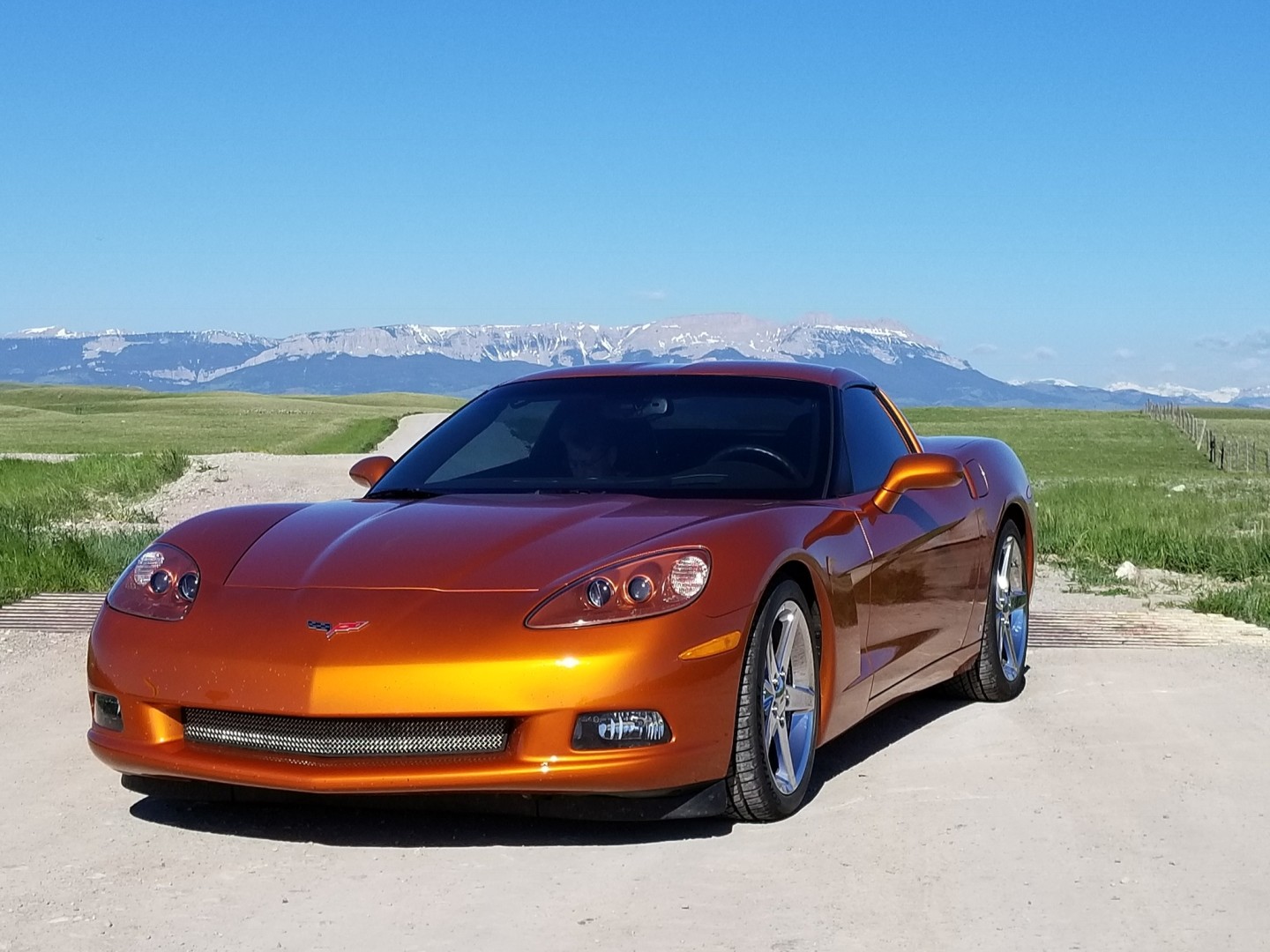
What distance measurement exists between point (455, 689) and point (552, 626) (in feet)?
0.97

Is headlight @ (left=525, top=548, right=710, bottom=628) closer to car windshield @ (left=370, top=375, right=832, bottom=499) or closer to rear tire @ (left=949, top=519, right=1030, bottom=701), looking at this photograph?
car windshield @ (left=370, top=375, right=832, bottom=499)

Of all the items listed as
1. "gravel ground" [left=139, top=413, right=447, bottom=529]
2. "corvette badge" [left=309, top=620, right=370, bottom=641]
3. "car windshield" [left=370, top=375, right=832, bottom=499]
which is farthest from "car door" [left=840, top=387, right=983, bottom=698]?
"gravel ground" [left=139, top=413, right=447, bottom=529]

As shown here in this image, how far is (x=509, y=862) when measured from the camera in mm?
4434

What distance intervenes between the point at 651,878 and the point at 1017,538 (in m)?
3.67

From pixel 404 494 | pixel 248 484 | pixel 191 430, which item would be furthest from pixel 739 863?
pixel 191 430

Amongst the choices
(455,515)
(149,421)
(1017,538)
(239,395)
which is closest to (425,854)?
(455,515)

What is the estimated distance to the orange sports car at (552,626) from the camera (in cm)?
437

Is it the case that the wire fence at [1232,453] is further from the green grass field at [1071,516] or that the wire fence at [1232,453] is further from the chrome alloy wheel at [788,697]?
the chrome alloy wheel at [788,697]

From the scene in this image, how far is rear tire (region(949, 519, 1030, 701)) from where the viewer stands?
6863 mm

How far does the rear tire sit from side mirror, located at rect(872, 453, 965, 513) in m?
1.30

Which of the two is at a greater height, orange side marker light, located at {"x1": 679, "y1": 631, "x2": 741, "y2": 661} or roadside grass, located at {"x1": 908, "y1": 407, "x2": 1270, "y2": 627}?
orange side marker light, located at {"x1": 679, "y1": 631, "x2": 741, "y2": 661}

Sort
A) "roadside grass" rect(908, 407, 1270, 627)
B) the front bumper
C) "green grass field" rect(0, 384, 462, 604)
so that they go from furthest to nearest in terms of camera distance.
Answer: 1. "roadside grass" rect(908, 407, 1270, 627)
2. "green grass field" rect(0, 384, 462, 604)
3. the front bumper

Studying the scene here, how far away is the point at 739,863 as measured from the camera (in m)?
4.43

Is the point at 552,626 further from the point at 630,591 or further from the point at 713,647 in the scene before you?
the point at 713,647
